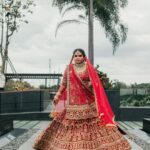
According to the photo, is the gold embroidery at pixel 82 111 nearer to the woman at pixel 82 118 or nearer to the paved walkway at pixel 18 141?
the woman at pixel 82 118

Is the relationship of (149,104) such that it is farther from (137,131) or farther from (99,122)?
(99,122)

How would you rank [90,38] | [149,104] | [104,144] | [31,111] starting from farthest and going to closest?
[90,38], [149,104], [31,111], [104,144]

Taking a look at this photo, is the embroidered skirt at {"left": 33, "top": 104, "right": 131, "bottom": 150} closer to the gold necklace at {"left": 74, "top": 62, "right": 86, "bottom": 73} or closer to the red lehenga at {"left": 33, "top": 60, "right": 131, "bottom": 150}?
the red lehenga at {"left": 33, "top": 60, "right": 131, "bottom": 150}

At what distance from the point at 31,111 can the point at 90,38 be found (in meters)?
8.74

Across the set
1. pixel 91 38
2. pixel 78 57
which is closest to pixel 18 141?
pixel 78 57

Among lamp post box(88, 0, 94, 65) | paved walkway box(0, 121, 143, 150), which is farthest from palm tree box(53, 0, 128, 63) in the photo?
paved walkway box(0, 121, 143, 150)

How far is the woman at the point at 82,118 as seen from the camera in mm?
9228

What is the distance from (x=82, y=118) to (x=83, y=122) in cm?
7

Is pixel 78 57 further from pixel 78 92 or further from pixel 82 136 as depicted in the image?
pixel 82 136

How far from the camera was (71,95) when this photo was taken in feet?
31.8

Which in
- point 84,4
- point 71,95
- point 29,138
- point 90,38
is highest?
point 84,4

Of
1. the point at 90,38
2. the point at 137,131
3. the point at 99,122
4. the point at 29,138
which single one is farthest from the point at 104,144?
the point at 90,38

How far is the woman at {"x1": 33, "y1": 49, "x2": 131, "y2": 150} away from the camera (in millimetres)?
9228

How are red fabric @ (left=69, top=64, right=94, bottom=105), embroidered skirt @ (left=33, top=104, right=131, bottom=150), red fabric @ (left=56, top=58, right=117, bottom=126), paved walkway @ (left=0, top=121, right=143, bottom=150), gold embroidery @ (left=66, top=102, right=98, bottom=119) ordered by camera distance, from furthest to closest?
paved walkway @ (left=0, top=121, right=143, bottom=150)
red fabric @ (left=69, top=64, right=94, bottom=105)
gold embroidery @ (left=66, top=102, right=98, bottom=119)
red fabric @ (left=56, top=58, right=117, bottom=126)
embroidered skirt @ (left=33, top=104, right=131, bottom=150)
